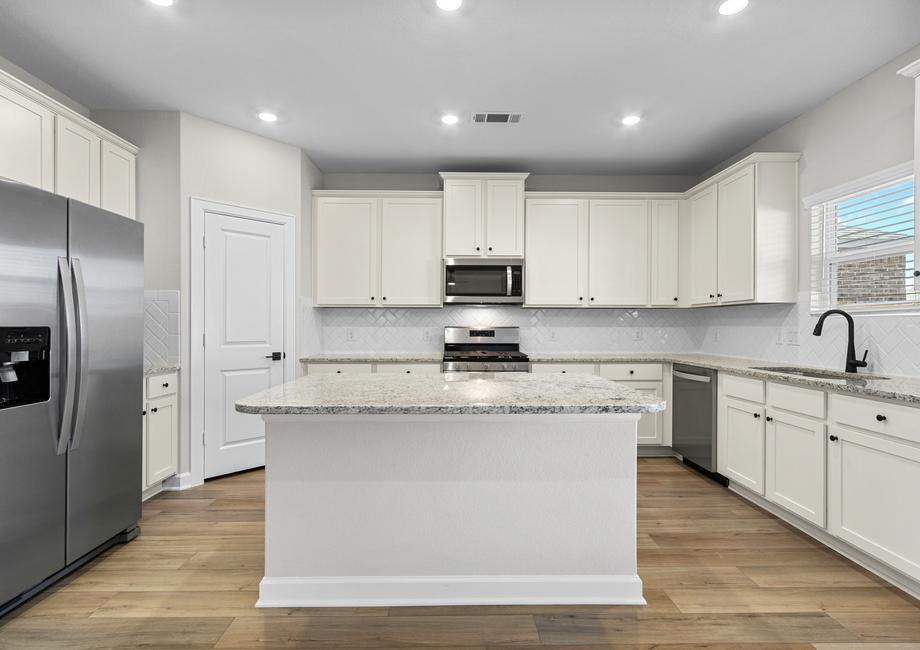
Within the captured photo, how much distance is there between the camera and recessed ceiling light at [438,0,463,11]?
7.21 feet

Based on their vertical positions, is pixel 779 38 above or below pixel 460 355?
above

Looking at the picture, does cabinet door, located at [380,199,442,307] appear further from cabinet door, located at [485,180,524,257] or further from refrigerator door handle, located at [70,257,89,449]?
refrigerator door handle, located at [70,257,89,449]

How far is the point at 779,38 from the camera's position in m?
2.48

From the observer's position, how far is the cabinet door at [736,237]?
137 inches

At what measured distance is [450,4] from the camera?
2217 millimetres

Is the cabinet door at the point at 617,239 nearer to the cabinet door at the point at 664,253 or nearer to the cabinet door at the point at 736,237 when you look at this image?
the cabinet door at the point at 664,253

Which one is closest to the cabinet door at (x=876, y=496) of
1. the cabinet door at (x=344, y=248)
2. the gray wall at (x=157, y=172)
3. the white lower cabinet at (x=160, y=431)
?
the cabinet door at (x=344, y=248)

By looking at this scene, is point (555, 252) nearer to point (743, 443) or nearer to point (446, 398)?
point (743, 443)

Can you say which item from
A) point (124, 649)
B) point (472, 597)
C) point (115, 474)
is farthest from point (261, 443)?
point (472, 597)

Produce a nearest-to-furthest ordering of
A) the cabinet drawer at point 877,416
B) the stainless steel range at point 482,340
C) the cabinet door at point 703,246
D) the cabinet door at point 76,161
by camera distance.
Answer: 1. the cabinet drawer at point 877,416
2. the cabinet door at point 76,161
3. the cabinet door at point 703,246
4. the stainless steel range at point 482,340

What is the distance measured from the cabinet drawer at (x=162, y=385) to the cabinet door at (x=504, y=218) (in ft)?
8.83

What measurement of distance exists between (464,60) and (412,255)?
A: 2.02 m

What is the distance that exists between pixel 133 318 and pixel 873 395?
3.66m

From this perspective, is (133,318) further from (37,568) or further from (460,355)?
(460,355)
